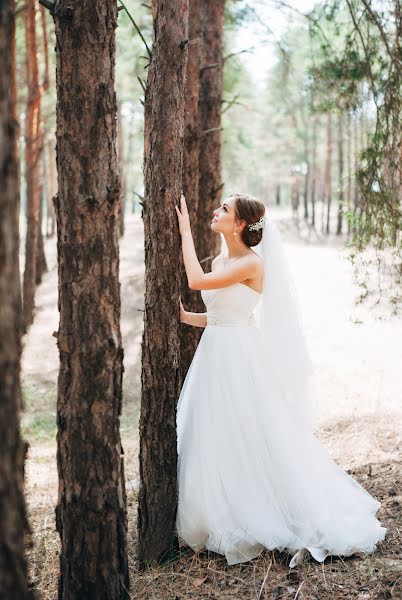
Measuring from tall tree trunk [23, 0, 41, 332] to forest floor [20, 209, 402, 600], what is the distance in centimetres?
168

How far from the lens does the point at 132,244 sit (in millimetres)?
24125

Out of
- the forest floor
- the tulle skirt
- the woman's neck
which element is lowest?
the forest floor

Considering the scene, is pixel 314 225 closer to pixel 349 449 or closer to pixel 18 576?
pixel 349 449

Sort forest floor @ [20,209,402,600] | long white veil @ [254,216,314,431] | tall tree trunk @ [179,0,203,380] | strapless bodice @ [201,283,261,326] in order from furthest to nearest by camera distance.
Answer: tall tree trunk @ [179,0,203,380] → long white veil @ [254,216,314,431] → strapless bodice @ [201,283,261,326] → forest floor @ [20,209,402,600]

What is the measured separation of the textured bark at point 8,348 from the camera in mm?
1966

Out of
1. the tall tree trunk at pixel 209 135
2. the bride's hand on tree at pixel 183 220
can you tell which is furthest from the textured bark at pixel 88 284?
the tall tree trunk at pixel 209 135

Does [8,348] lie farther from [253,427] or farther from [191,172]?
[191,172]

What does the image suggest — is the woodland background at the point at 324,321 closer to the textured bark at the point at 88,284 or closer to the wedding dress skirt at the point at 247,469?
the wedding dress skirt at the point at 247,469

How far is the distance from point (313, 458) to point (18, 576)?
2.96 metres

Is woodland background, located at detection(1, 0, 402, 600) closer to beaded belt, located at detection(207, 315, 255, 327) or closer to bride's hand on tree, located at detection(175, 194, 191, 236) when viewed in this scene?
bride's hand on tree, located at detection(175, 194, 191, 236)

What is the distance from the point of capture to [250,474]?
169 inches

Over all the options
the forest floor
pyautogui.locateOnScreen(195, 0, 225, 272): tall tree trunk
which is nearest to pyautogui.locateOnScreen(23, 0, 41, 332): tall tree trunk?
the forest floor

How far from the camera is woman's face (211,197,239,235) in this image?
466 cm

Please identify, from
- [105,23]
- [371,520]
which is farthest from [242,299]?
[105,23]
